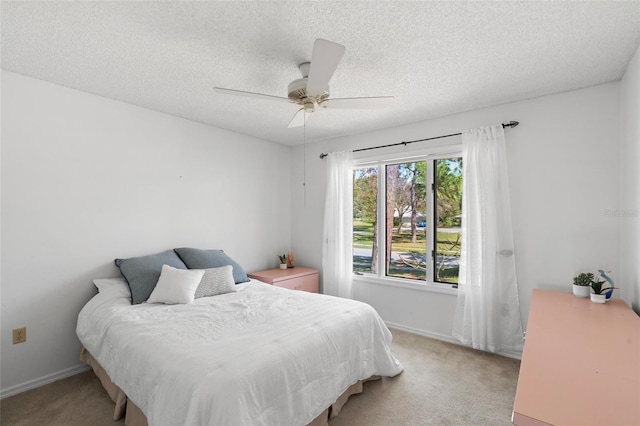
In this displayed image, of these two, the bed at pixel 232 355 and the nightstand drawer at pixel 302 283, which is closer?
the bed at pixel 232 355

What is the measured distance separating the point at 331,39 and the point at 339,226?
98.1 inches

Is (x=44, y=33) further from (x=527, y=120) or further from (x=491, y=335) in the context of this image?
(x=491, y=335)

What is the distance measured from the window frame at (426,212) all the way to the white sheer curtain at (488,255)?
0.27 m

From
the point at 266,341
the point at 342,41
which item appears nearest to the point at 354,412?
the point at 266,341

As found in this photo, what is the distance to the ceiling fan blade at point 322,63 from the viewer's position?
5.02 feet

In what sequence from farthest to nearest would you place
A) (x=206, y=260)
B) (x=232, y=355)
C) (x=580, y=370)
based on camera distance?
(x=206, y=260) < (x=232, y=355) < (x=580, y=370)

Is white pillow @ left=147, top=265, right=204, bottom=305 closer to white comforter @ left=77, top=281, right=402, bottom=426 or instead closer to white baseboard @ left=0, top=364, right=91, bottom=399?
white comforter @ left=77, top=281, right=402, bottom=426

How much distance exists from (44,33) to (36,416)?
2.49 metres

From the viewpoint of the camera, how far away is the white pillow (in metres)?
2.53

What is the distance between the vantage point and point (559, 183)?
2699 mm

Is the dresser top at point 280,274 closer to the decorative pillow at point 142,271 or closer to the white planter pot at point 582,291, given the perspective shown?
the decorative pillow at point 142,271

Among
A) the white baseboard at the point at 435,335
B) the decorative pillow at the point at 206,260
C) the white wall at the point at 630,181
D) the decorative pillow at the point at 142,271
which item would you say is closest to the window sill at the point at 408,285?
the white baseboard at the point at 435,335

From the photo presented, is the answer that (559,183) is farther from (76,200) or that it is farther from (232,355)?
(76,200)

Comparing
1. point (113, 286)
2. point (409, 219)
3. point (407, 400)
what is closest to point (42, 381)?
point (113, 286)
